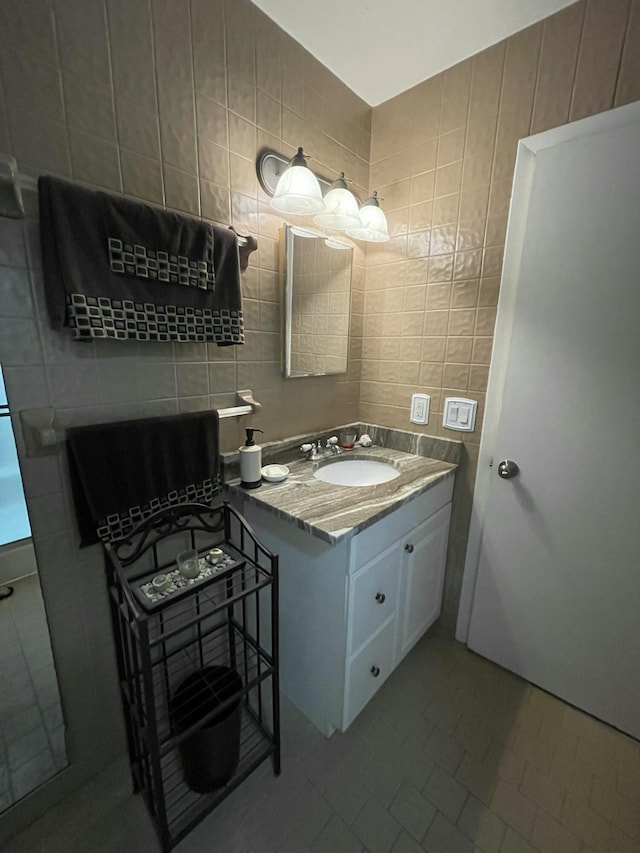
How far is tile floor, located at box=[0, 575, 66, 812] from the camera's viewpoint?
2.98ft

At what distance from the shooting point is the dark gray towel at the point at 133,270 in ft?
2.62

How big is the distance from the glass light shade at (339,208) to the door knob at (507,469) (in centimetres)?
110

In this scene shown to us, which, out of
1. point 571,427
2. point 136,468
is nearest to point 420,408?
point 571,427

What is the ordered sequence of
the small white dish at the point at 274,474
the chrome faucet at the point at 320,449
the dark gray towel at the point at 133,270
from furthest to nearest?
the chrome faucet at the point at 320,449, the small white dish at the point at 274,474, the dark gray towel at the point at 133,270

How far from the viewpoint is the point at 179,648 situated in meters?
1.07

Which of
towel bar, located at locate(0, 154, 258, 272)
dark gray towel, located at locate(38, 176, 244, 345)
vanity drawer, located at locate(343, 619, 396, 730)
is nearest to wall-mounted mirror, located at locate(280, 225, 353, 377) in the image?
dark gray towel, located at locate(38, 176, 244, 345)

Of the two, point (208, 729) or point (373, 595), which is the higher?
point (373, 595)

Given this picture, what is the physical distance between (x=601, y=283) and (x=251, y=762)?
190cm

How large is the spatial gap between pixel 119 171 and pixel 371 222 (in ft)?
2.91

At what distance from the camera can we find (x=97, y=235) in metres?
0.83

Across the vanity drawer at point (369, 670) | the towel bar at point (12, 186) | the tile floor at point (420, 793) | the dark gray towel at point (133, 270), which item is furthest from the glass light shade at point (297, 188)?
the tile floor at point (420, 793)

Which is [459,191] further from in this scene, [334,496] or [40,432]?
[40,432]

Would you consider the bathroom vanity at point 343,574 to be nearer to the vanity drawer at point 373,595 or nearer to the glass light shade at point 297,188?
the vanity drawer at point 373,595

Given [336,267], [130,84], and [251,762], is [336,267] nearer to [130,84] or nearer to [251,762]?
[130,84]
